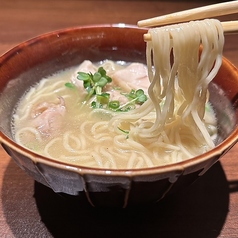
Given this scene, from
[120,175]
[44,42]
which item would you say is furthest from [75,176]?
[44,42]

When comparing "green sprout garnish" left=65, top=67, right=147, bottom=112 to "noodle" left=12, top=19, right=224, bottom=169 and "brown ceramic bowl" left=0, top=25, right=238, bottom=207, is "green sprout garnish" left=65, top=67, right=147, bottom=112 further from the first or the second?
"brown ceramic bowl" left=0, top=25, right=238, bottom=207

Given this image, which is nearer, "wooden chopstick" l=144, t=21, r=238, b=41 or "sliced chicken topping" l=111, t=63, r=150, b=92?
"wooden chopstick" l=144, t=21, r=238, b=41

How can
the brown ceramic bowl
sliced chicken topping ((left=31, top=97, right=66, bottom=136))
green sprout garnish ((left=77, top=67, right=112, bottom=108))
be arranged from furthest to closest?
green sprout garnish ((left=77, top=67, right=112, bottom=108)), sliced chicken topping ((left=31, top=97, right=66, bottom=136)), the brown ceramic bowl

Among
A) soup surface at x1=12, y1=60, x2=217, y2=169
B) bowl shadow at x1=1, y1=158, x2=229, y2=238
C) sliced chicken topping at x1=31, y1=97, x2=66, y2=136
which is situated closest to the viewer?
bowl shadow at x1=1, y1=158, x2=229, y2=238

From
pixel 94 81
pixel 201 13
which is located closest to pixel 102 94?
pixel 94 81

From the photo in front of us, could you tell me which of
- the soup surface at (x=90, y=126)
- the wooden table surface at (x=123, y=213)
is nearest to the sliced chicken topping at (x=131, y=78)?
the soup surface at (x=90, y=126)

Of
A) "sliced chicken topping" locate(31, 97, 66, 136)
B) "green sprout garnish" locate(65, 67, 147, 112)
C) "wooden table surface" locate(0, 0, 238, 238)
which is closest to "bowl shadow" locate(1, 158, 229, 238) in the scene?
"wooden table surface" locate(0, 0, 238, 238)
